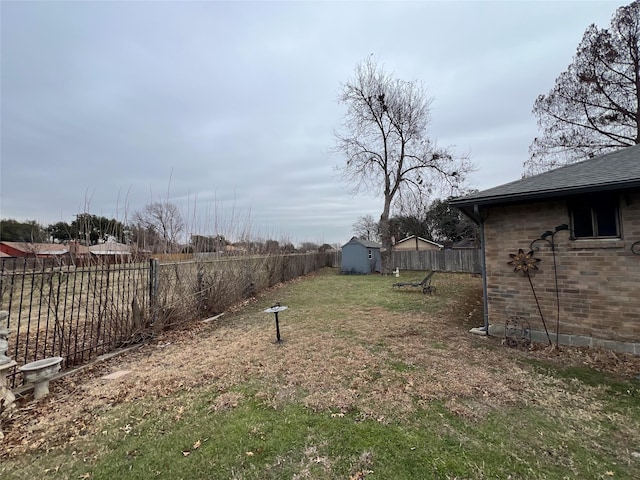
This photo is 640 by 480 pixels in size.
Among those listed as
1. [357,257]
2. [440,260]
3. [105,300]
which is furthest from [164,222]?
[440,260]

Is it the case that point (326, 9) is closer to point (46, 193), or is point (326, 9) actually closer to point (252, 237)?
point (252, 237)

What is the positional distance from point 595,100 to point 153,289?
68.4ft

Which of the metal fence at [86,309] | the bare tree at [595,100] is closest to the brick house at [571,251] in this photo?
the metal fence at [86,309]

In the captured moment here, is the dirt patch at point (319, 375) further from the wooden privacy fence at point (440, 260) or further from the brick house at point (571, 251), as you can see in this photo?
the wooden privacy fence at point (440, 260)

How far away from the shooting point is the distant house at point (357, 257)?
69.0ft

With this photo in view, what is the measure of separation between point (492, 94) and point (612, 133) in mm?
8341

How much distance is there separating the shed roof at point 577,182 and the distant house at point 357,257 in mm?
15653

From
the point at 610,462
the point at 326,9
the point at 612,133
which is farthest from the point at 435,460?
the point at 612,133

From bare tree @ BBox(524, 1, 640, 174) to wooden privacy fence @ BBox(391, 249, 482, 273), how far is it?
21.0 feet

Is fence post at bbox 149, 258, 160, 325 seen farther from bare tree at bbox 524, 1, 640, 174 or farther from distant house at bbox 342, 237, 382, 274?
bare tree at bbox 524, 1, 640, 174

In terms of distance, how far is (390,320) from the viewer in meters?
6.77

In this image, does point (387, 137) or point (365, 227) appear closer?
point (387, 137)

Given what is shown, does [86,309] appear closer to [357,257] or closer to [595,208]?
[595,208]

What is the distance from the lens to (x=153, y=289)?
583 cm
